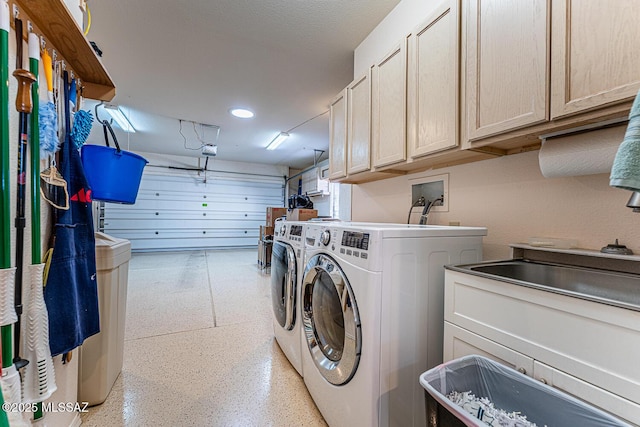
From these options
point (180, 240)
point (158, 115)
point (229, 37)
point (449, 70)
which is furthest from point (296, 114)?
point (180, 240)

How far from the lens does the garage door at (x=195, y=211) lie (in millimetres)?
6652

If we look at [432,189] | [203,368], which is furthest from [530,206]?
[203,368]

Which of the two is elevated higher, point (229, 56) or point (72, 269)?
point (229, 56)

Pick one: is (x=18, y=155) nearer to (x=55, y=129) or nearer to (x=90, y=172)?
(x=55, y=129)

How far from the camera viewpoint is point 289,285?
1701 millimetres

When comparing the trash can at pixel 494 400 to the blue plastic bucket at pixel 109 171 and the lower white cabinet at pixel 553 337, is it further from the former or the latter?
the blue plastic bucket at pixel 109 171

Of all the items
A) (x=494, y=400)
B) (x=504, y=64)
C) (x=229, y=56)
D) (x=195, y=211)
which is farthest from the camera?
(x=195, y=211)

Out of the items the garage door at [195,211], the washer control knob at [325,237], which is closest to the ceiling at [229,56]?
the washer control knob at [325,237]

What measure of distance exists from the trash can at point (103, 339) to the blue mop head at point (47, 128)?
702 mm

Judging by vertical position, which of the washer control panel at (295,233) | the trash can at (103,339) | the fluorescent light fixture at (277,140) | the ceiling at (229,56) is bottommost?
the trash can at (103,339)

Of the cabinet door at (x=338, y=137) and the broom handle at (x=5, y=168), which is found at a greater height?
the cabinet door at (x=338, y=137)

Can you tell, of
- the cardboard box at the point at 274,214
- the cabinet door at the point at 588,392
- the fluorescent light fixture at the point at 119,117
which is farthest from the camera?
the cardboard box at the point at 274,214

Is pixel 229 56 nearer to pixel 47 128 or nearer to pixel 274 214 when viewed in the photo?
pixel 47 128

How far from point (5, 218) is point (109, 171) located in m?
0.74
